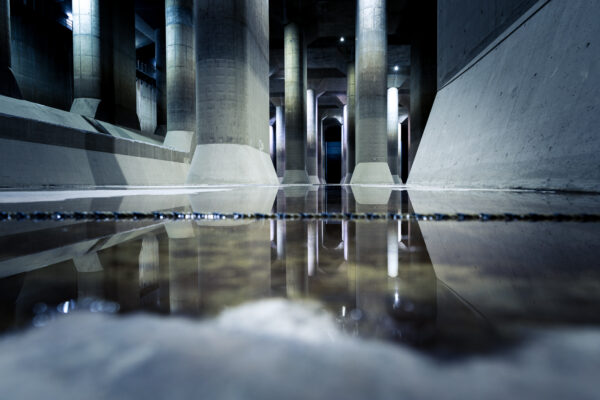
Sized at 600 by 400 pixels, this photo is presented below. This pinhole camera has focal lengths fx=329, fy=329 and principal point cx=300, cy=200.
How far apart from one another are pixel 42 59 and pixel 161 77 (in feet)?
20.0

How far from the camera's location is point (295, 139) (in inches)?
804

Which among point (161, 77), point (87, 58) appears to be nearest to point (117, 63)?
point (87, 58)

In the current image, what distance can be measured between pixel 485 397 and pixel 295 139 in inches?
806

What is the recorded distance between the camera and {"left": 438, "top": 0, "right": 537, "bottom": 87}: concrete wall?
5.57 meters

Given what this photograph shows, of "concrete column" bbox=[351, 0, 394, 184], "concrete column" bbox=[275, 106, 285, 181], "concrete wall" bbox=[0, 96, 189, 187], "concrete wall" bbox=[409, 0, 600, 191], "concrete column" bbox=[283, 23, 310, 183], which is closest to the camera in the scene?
"concrete wall" bbox=[409, 0, 600, 191]

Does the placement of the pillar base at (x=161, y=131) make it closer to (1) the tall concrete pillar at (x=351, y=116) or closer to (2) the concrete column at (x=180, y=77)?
(2) the concrete column at (x=180, y=77)

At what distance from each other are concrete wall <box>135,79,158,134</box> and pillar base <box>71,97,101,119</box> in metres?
9.01

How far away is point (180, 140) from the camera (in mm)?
15055

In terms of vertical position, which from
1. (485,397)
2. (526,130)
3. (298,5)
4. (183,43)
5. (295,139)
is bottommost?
(485,397)

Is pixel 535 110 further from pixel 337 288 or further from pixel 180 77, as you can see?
pixel 180 77

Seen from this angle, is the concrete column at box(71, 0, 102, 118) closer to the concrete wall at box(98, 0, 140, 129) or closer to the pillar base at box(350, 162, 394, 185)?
the concrete wall at box(98, 0, 140, 129)

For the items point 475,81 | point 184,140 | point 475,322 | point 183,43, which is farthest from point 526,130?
point 183,43

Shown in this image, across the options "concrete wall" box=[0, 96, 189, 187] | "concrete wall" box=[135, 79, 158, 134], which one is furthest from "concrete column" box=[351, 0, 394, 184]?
"concrete wall" box=[135, 79, 158, 134]

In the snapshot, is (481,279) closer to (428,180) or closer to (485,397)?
(485,397)
